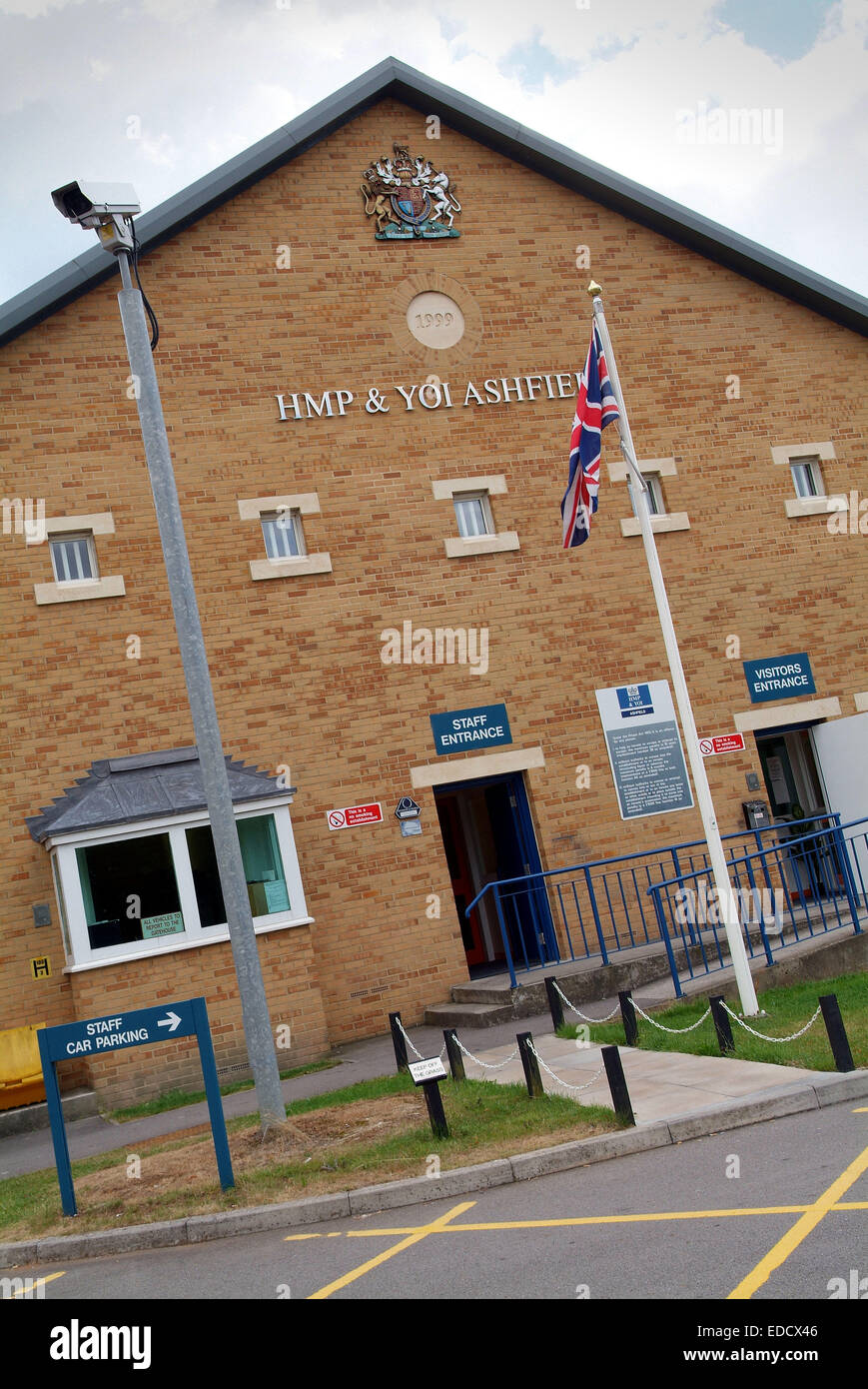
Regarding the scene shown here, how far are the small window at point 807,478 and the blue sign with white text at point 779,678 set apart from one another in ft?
8.42

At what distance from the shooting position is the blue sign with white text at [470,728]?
49.6 feet

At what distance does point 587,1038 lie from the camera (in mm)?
10719

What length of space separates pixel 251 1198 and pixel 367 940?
6.94 metres

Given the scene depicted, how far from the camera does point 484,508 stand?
16.1 metres

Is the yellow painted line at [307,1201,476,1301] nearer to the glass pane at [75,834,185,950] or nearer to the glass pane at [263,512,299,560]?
the glass pane at [75,834,185,950]

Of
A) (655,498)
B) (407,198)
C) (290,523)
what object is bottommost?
(655,498)

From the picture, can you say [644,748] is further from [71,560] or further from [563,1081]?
[71,560]

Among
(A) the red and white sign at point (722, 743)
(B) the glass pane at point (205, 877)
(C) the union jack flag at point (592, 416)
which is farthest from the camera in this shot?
(A) the red and white sign at point (722, 743)

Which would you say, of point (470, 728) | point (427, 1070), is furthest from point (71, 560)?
point (427, 1070)

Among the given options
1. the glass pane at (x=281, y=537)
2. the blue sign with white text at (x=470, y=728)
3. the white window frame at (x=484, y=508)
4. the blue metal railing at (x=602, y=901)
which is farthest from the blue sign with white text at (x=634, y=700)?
the glass pane at (x=281, y=537)

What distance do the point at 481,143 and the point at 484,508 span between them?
5480mm

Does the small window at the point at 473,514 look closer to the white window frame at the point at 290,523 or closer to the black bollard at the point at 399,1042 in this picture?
the white window frame at the point at 290,523
